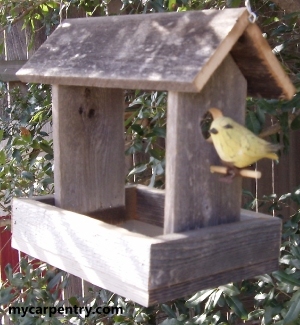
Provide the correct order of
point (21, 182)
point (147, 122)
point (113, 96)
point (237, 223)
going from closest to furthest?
point (237, 223)
point (113, 96)
point (147, 122)
point (21, 182)

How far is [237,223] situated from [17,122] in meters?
1.46

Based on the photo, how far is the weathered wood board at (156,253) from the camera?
1126 mm

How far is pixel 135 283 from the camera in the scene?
1147 mm

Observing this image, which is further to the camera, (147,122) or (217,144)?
(147,122)

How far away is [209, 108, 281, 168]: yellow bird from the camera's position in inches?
46.9

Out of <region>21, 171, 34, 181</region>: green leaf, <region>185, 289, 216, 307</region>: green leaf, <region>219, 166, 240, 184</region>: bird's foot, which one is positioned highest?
<region>219, 166, 240, 184</region>: bird's foot

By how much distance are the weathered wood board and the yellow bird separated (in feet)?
0.48

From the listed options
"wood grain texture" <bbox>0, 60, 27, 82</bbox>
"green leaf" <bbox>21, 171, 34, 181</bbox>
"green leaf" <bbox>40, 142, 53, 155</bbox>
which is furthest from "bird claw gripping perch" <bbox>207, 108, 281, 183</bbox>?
"wood grain texture" <bbox>0, 60, 27, 82</bbox>

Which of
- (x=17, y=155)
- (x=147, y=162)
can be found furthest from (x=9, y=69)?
(x=147, y=162)

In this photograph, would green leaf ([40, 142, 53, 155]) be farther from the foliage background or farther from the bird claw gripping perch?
the bird claw gripping perch

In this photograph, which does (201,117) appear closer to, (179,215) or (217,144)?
(217,144)

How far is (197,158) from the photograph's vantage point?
1.23 meters

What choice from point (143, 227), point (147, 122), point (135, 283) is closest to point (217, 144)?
point (135, 283)

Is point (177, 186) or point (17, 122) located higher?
point (177, 186)
